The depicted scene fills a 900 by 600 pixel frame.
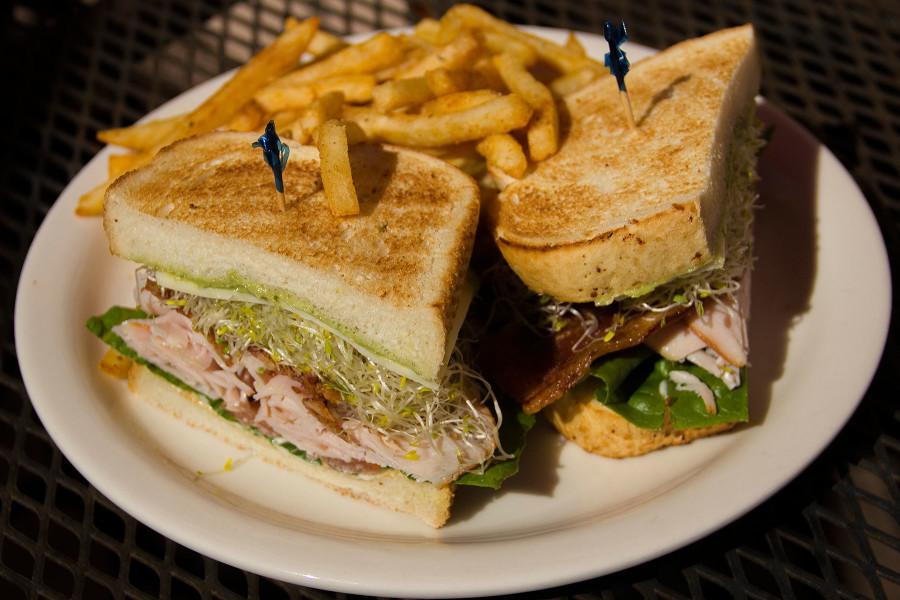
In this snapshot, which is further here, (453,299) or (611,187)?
(611,187)

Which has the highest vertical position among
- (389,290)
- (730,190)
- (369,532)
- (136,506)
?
(389,290)

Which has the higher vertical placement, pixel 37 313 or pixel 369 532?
pixel 37 313

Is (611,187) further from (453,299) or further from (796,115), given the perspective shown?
(796,115)

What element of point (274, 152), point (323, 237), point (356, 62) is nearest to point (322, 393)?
point (323, 237)

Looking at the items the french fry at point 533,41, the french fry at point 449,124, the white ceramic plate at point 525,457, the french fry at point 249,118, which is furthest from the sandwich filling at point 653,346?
the french fry at point 249,118

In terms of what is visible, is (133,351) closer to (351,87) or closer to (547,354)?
(351,87)

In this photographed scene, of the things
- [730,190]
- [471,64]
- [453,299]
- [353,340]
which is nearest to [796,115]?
[730,190]
